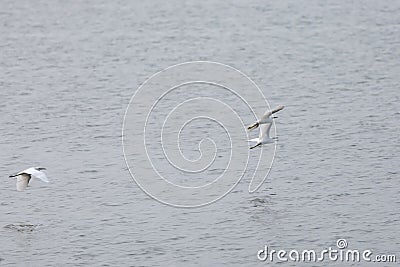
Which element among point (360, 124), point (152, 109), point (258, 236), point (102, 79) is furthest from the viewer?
point (102, 79)

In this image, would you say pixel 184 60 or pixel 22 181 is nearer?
pixel 22 181

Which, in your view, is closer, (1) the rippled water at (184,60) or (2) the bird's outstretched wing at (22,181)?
(1) the rippled water at (184,60)

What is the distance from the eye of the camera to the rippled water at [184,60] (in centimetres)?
2858

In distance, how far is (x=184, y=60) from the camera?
5269 centimetres

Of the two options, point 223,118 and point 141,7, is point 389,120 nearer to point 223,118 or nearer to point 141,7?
point 223,118

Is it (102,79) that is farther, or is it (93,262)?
(102,79)

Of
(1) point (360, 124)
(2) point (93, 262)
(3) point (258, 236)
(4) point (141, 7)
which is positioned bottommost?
(2) point (93, 262)

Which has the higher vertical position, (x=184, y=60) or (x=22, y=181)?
(x=184, y=60)

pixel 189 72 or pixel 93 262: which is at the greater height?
pixel 189 72

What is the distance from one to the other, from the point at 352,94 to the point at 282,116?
5.04m

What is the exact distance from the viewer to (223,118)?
40.8m

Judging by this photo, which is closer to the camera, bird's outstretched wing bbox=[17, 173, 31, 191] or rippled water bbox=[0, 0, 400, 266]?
rippled water bbox=[0, 0, 400, 266]

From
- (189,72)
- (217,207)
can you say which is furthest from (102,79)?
(217,207)

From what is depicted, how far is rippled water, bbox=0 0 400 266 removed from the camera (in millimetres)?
28578
